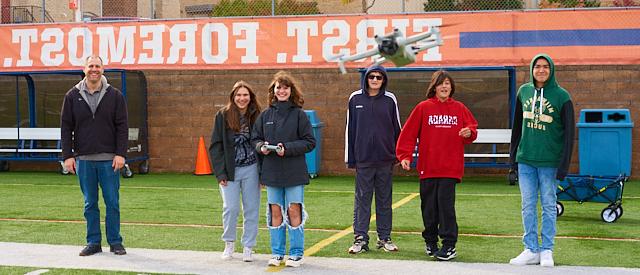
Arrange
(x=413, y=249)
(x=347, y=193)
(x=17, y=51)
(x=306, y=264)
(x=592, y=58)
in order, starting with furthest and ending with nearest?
(x=17, y=51) → (x=592, y=58) → (x=347, y=193) → (x=413, y=249) → (x=306, y=264)

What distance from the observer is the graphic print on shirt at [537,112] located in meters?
8.34

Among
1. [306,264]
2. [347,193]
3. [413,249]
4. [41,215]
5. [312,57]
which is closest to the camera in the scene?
[306,264]

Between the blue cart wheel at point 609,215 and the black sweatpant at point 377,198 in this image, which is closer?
the black sweatpant at point 377,198

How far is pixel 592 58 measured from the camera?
55.7 feet

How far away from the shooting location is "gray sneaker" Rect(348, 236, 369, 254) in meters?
8.90

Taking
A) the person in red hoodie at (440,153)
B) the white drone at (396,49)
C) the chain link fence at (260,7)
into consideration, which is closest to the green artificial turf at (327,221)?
the person in red hoodie at (440,153)

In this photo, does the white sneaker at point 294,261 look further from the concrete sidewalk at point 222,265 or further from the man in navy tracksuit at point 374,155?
the man in navy tracksuit at point 374,155

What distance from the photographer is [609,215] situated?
36.4ft

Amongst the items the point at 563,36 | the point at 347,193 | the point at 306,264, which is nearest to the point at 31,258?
the point at 306,264

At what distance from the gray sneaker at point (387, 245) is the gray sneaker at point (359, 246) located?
5.8 inches

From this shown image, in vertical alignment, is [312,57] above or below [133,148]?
above

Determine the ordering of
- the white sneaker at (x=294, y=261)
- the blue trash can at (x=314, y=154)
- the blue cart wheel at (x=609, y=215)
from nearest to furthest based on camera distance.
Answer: the white sneaker at (x=294, y=261) < the blue cart wheel at (x=609, y=215) < the blue trash can at (x=314, y=154)

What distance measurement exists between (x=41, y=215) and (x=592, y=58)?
9.96 metres

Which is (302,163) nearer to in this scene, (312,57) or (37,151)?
(312,57)
